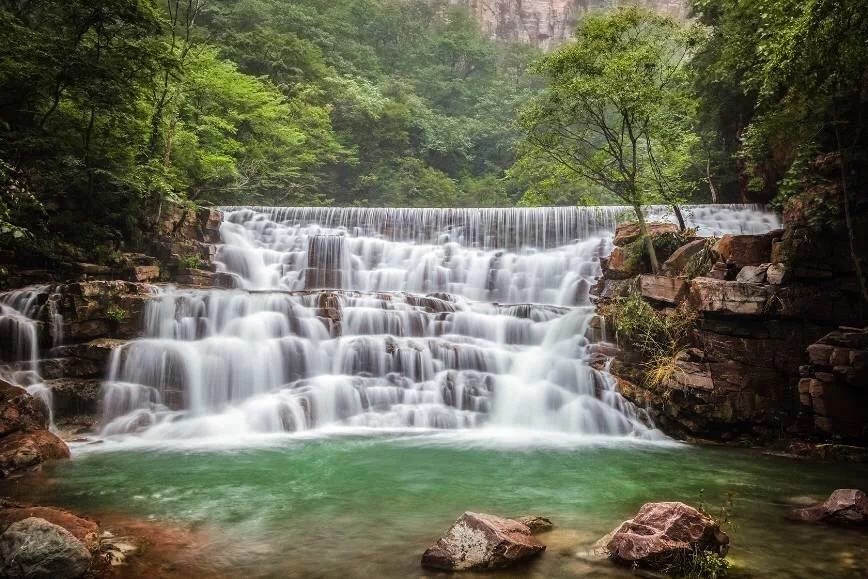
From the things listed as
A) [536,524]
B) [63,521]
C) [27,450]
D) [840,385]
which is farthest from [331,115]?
[536,524]

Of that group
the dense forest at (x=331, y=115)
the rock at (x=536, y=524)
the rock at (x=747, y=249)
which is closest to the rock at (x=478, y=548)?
the rock at (x=536, y=524)

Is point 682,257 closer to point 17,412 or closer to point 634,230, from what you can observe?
point 634,230

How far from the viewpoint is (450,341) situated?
14.2 meters

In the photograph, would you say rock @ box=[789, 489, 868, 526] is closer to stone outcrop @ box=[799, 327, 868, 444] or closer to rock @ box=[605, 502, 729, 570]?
rock @ box=[605, 502, 729, 570]

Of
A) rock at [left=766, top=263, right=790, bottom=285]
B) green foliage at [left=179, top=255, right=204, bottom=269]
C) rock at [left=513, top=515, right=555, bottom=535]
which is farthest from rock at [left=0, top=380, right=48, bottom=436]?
rock at [left=766, top=263, right=790, bottom=285]

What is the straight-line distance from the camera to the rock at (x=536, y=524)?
579 cm

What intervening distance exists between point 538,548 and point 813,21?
7694 mm

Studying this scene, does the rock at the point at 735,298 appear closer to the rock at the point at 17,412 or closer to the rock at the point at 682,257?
the rock at the point at 682,257

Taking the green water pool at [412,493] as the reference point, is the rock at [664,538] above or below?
above

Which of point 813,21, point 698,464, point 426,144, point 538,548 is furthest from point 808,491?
point 426,144

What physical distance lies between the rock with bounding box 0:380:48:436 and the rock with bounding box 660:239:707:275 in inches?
519

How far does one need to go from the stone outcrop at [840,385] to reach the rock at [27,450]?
12564 mm

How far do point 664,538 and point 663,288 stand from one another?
8.86 metres

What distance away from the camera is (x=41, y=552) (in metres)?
4.34
